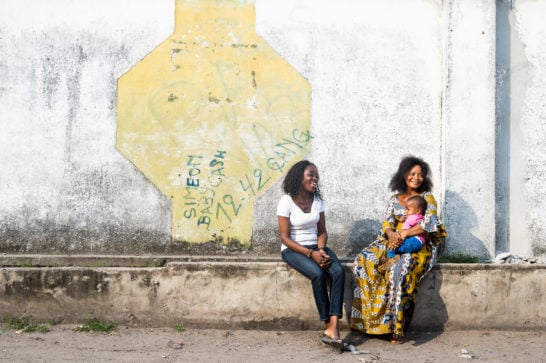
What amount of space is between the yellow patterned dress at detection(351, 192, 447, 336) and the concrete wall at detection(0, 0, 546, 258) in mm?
1108

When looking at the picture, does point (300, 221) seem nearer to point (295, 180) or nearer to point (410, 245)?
point (295, 180)

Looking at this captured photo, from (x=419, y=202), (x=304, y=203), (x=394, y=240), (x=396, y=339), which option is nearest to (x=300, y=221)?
(x=304, y=203)

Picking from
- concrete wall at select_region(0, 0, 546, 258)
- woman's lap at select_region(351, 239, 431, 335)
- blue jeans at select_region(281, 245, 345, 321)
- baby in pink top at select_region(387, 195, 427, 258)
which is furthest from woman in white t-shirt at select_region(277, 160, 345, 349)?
concrete wall at select_region(0, 0, 546, 258)

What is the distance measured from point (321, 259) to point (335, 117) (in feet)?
6.25

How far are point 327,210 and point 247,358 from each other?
7.14 ft

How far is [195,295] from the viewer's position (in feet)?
18.7

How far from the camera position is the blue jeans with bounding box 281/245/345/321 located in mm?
5320

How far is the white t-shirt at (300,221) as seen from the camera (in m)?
5.62

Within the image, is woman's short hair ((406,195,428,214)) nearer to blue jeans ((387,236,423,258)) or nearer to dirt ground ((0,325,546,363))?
blue jeans ((387,236,423,258))

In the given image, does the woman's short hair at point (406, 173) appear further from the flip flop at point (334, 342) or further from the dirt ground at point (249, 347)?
the flip flop at point (334, 342)

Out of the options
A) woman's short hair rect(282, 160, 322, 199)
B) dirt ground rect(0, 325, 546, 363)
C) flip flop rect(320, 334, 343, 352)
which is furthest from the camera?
woman's short hair rect(282, 160, 322, 199)

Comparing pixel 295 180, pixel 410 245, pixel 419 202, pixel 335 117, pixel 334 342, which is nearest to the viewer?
pixel 334 342

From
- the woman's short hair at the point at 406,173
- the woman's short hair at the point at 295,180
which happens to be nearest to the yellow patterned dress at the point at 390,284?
the woman's short hair at the point at 406,173

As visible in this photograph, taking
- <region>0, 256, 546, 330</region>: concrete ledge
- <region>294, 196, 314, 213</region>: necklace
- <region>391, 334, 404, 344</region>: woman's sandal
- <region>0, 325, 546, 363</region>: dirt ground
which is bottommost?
<region>0, 325, 546, 363</region>: dirt ground
